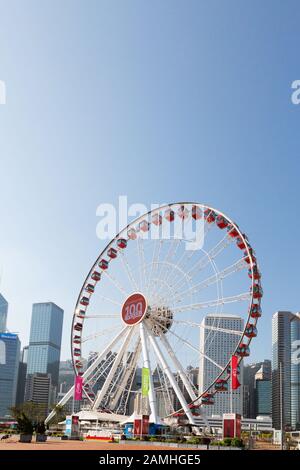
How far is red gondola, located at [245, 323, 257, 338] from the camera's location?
55.1 m

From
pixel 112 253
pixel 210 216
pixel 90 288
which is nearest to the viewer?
pixel 210 216

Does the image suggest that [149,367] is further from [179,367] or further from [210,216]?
[210,216]

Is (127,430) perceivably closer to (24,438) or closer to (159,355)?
(159,355)

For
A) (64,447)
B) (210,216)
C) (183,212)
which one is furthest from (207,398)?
(183,212)

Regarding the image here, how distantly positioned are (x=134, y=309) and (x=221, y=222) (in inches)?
565

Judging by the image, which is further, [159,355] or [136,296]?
[136,296]

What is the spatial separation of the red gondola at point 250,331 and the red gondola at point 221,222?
10769mm

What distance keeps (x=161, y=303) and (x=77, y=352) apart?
15.7 metres

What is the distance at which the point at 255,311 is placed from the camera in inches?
2189

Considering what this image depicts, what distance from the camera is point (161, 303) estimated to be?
63.1 meters

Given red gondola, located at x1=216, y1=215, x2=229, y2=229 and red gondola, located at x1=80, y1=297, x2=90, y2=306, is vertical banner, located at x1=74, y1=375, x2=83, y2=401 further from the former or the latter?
red gondola, located at x1=216, y1=215, x2=229, y2=229

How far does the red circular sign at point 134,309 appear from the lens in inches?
2522

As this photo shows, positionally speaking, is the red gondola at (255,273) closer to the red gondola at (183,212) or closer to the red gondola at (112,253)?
the red gondola at (183,212)
